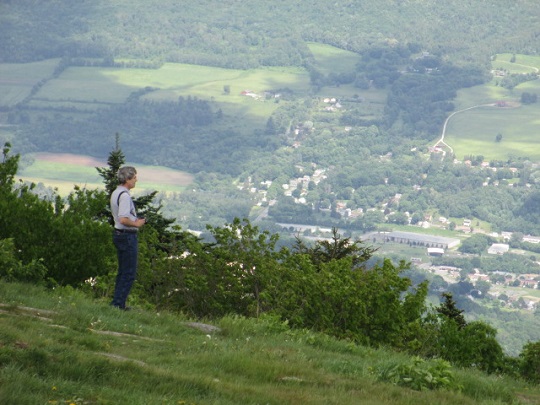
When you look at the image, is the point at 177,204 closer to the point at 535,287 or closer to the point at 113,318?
the point at 535,287

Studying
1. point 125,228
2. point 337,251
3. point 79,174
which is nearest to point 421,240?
point 79,174

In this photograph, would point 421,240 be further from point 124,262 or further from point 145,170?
point 124,262

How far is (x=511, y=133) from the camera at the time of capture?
619ft

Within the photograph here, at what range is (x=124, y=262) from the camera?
12227 millimetres

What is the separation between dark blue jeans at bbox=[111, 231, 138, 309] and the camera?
39.7ft

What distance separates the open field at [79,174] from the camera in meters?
140

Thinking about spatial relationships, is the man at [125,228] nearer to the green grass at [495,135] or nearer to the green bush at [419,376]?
the green bush at [419,376]

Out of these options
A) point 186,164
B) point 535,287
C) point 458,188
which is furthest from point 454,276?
point 186,164

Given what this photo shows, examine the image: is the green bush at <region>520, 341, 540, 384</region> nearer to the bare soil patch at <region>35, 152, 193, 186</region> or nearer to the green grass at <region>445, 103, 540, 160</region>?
the bare soil patch at <region>35, 152, 193, 186</region>

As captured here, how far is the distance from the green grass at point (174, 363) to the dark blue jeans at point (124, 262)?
9.3 inches

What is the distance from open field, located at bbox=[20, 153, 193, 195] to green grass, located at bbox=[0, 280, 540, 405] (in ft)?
377

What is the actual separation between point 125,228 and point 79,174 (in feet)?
457

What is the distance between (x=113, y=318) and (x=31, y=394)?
424 cm

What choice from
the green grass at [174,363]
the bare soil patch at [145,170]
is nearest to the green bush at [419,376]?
the green grass at [174,363]
